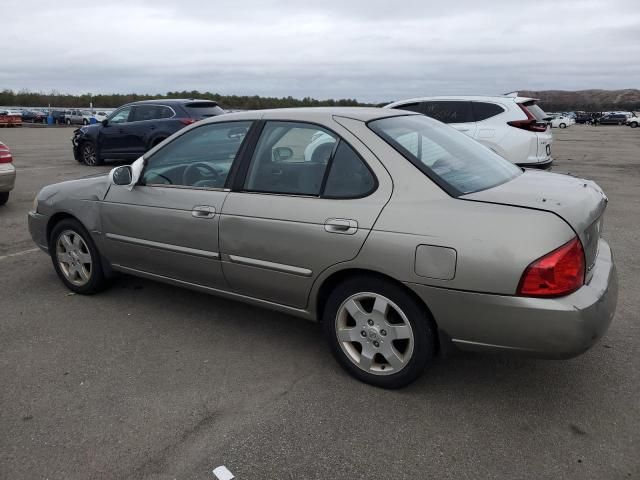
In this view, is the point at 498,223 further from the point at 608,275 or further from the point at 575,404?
the point at 575,404

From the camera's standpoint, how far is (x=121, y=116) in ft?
46.0

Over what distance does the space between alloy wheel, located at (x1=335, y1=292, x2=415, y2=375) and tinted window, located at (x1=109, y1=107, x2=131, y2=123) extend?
12.2m

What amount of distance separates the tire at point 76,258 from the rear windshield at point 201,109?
8.93 meters

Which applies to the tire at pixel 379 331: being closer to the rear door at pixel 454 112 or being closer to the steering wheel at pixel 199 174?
the steering wheel at pixel 199 174

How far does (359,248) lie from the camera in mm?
3053

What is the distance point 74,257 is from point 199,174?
157cm

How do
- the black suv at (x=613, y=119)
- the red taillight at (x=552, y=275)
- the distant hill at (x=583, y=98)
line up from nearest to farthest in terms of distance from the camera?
1. the red taillight at (x=552, y=275)
2. the black suv at (x=613, y=119)
3. the distant hill at (x=583, y=98)

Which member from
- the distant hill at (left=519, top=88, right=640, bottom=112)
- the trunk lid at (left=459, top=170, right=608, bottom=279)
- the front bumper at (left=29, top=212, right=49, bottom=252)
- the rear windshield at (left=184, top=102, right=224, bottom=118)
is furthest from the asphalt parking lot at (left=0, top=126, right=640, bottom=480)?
the distant hill at (left=519, top=88, right=640, bottom=112)

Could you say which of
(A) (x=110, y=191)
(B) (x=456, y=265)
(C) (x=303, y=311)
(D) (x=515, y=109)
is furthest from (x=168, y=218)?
(D) (x=515, y=109)

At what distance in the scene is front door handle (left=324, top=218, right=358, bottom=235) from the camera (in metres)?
3.09

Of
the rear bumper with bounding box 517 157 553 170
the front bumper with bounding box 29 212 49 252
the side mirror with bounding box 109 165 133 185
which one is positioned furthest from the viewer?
the rear bumper with bounding box 517 157 553 170

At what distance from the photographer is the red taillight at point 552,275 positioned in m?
2.65

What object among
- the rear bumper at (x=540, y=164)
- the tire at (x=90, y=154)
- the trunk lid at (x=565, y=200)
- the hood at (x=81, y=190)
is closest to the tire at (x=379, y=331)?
the trunk lid at (x=565, y=200)

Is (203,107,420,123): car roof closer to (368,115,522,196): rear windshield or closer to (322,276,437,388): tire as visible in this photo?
(368,115,522,196): rear windshield
